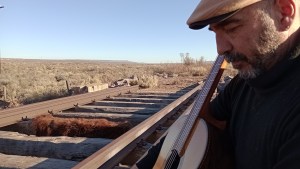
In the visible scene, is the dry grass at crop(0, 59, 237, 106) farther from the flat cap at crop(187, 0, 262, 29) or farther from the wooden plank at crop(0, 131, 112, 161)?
the flat cap at crop(187, 0, 262, 29)

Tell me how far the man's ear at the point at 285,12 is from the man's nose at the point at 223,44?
215 mm

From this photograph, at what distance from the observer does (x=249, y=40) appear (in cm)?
146

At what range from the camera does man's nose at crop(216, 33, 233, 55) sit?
1.54m

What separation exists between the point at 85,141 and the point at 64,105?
329cm

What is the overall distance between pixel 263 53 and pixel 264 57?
0.7 inches

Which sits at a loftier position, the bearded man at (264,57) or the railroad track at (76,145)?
the bearded man at (264,57)

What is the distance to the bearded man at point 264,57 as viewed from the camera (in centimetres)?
137

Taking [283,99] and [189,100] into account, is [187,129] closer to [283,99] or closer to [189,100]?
[283,99]

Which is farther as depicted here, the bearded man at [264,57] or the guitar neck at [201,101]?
the guitar neck at [201,101]

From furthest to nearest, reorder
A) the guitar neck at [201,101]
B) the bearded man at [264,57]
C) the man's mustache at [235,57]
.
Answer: the guitar neck at [201,101], the man's mustache at [235,57], the bearded man at [264,57]

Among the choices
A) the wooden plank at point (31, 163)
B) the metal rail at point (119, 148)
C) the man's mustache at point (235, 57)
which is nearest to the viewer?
the man's mustache at point (235, 57)

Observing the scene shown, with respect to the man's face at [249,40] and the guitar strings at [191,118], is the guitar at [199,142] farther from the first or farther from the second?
the man's face at [249,40]

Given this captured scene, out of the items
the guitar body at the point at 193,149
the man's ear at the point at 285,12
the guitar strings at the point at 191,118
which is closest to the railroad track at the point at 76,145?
the guitar body at the point at 193,149

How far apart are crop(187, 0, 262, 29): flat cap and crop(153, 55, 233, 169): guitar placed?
58 cm
